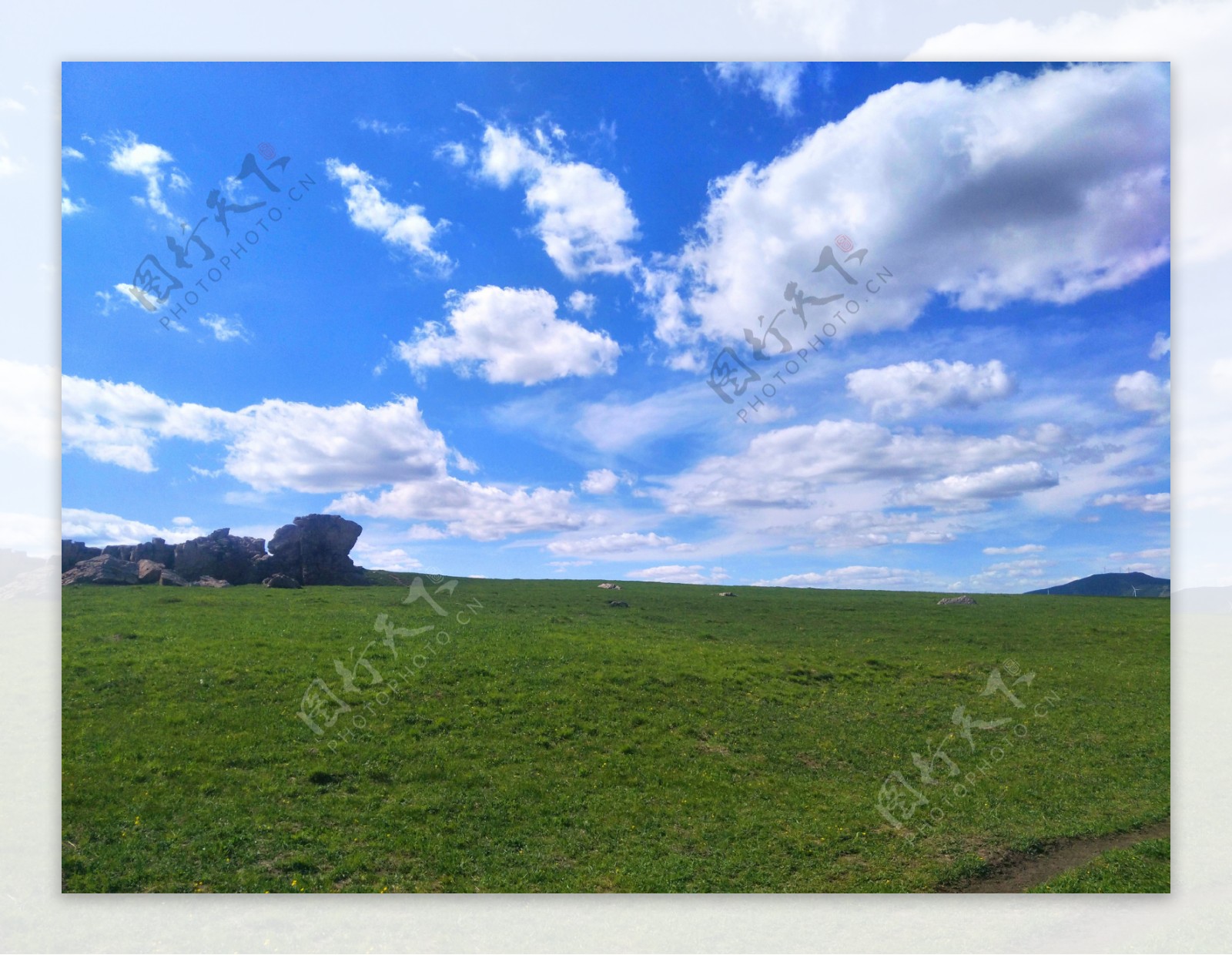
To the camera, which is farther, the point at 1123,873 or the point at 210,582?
the point at 210,582

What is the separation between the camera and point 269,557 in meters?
52.7

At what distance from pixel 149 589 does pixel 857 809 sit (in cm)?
3744

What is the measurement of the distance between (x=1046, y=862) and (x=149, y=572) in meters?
48.4

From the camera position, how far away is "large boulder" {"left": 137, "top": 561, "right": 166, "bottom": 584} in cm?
4184

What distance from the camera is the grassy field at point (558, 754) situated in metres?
19.6

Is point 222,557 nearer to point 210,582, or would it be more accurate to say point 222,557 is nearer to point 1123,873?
point 210,582

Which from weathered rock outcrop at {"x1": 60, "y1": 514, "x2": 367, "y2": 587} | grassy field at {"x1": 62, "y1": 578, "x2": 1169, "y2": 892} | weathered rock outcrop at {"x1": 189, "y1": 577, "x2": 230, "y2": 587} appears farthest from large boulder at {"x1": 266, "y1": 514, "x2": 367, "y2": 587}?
grassy field at {"x1": 62, "y1": 578, "x2": 1169, "y2": 892}

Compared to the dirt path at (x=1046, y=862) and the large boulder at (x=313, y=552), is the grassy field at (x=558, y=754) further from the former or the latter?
the large boulder at (x=313, y=552)

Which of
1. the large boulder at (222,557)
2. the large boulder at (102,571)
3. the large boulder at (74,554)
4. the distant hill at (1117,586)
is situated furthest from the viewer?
the large boulder at (222,557)

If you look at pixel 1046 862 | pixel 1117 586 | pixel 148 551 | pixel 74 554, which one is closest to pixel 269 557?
pixel 148 551

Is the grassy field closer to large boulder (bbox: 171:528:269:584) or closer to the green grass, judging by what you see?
the green grass

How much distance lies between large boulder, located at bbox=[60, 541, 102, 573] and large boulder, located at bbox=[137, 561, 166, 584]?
3525mm

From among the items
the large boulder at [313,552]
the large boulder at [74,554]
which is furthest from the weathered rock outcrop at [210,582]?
the large boulder at [74,554]

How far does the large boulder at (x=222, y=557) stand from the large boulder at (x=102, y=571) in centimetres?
654
